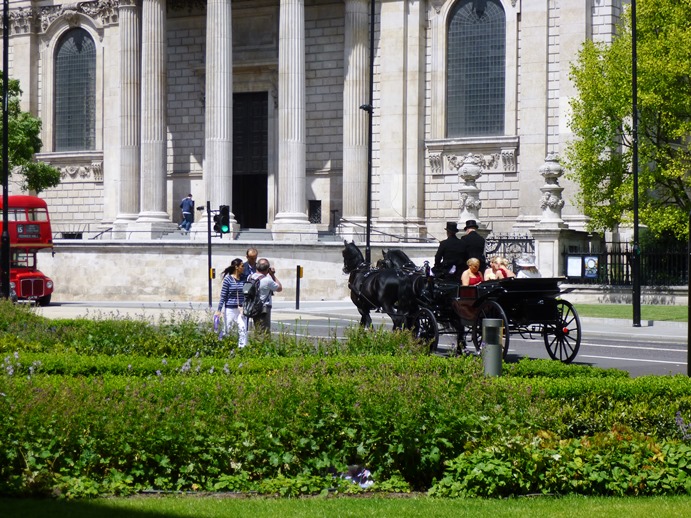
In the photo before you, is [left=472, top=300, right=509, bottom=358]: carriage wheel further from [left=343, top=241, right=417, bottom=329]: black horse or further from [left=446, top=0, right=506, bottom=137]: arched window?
[left=446, top=0, right=506, bottom=137]: arched window

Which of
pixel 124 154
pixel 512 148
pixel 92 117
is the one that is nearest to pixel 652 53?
pixel 512 148

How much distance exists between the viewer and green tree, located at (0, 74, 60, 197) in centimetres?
5247

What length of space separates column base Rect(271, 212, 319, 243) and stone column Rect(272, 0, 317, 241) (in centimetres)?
8

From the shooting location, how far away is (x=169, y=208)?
57.3 m

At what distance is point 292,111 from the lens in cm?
4997

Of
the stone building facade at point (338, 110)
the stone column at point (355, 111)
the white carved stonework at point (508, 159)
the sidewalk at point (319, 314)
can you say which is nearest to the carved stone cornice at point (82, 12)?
the stone building facade at point (338, 110)

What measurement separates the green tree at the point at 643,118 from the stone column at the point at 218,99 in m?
14.2

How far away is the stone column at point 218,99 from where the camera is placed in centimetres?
5000

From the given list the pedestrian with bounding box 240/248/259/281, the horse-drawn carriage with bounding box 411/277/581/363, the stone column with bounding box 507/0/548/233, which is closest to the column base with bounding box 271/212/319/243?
the stone column with bounding box 507/0/548/233

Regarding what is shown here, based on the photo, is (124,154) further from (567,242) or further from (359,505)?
(359,505)

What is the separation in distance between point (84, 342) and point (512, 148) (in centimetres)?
3321

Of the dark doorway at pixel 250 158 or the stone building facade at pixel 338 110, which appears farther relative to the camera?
the dark doorway at pixel 250 158

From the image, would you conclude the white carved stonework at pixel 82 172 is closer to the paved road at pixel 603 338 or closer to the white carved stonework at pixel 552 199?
the paved road at pixel 603 338

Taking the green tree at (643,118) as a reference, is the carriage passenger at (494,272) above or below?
below
